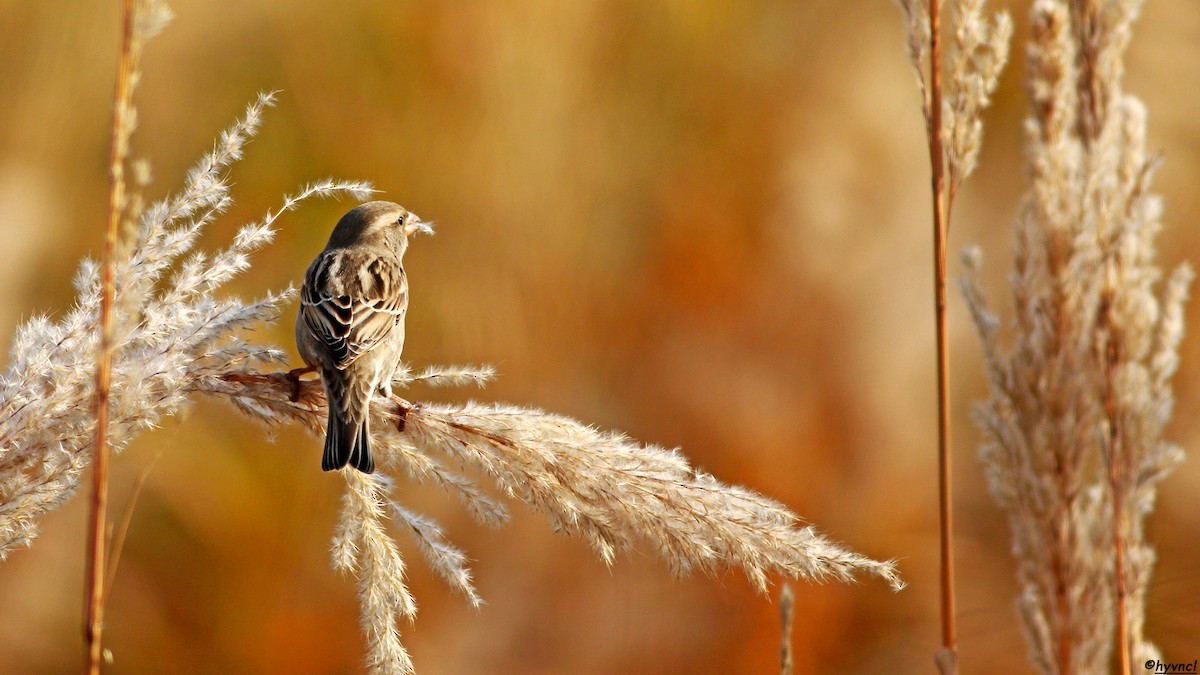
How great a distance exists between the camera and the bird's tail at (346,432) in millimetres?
1961

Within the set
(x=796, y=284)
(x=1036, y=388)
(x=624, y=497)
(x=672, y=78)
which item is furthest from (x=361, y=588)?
(x=672, y=78)

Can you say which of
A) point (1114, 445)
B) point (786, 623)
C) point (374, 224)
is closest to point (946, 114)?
point (1114, 445)

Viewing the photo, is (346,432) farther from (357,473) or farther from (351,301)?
(351,301)

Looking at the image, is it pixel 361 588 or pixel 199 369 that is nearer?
pixel 361 588

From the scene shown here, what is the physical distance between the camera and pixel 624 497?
5.90 feet

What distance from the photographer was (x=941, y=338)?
5.36 ft

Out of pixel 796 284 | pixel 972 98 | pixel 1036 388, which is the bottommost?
pixel 1036 388

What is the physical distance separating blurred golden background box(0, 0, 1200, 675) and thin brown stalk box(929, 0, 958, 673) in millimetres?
1776

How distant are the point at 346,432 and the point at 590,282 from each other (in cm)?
155

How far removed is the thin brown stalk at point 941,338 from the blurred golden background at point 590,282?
1776mm

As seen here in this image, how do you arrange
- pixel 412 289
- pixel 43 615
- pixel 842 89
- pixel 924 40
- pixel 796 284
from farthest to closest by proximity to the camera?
pixel 842 89
pixel 796 284
pixel 412 289
pixel 43 615
pixel 924 40

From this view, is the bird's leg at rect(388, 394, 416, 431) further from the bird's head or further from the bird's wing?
the bird's head

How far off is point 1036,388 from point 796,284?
6.37ft

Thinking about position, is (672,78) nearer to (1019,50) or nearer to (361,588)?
(1019,50)
